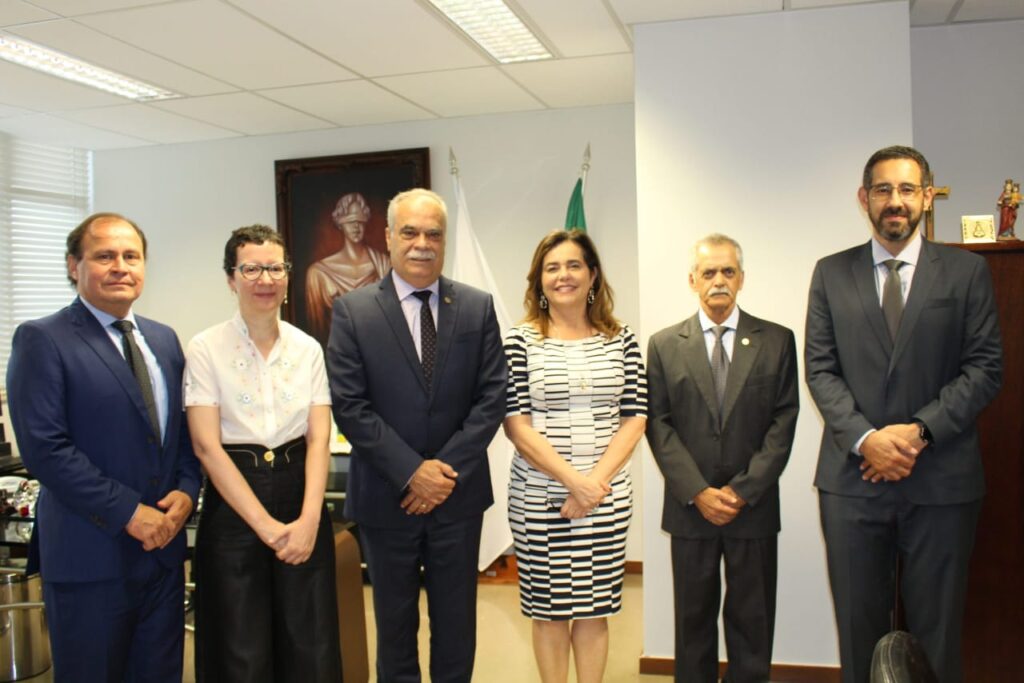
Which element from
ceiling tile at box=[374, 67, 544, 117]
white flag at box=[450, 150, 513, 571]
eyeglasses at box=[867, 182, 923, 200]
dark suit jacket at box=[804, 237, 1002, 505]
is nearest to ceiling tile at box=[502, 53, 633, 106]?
ceiling tile at box=[374, 67, 544, 117]

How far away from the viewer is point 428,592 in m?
2.59

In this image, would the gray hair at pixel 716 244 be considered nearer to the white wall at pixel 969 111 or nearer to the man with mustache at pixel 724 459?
the man with mustache at pixel 724 459

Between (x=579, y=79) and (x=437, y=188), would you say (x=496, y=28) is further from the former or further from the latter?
(x=437, y=188)

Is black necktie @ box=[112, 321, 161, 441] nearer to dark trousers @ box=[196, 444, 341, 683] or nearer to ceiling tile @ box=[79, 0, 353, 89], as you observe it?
dark trousers @ box=[196, 444, 341, 683]

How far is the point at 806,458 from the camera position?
12.0 feet

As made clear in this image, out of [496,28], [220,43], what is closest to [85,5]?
[220,43]

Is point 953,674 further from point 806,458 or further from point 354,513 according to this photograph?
point 354,513

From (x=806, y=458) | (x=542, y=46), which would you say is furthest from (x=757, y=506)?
(x=542, y=46)

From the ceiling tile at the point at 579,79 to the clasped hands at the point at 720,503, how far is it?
7.96 ft

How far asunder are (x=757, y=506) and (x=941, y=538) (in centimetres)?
54

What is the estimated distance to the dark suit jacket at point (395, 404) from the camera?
2490 millimetres

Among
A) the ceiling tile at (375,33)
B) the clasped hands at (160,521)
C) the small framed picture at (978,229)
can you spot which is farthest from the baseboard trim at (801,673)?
the ceiling tile at (375,33)

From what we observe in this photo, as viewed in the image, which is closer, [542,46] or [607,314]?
[607,314]

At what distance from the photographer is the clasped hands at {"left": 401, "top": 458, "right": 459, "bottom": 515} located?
2.45 metres
